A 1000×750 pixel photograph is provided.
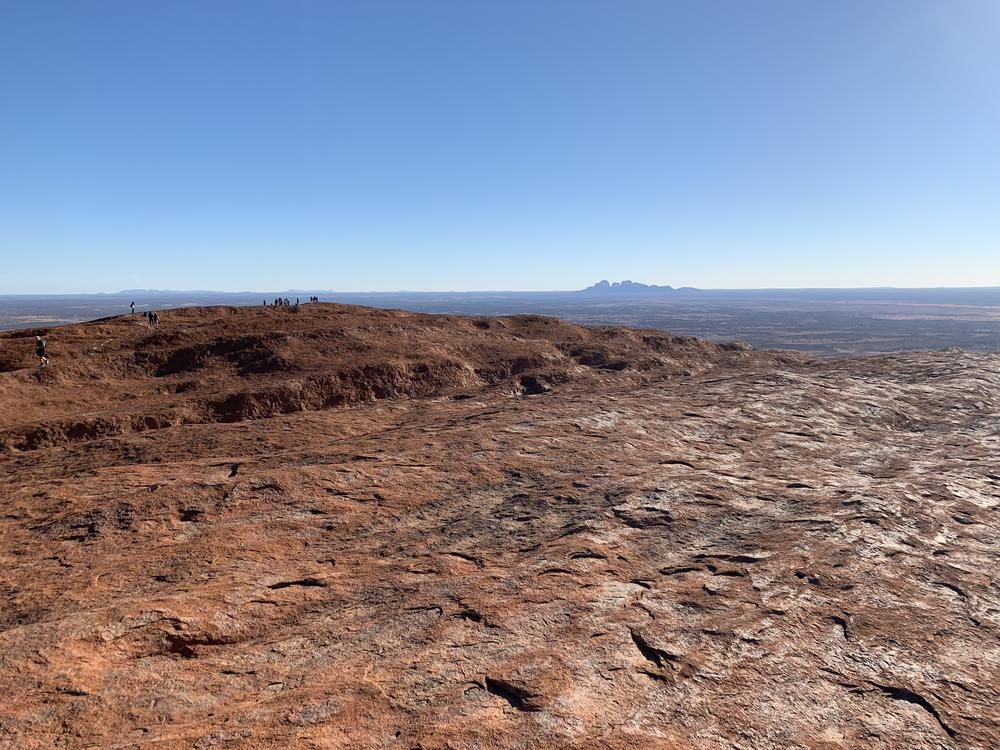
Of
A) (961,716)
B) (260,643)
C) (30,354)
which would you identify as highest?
(30,354)

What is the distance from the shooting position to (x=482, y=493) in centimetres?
1250

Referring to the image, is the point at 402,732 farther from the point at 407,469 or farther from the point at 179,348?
the point at 179,348

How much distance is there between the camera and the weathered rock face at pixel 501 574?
20.1 ft

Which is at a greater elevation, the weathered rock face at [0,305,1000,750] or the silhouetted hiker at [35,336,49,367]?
the silhouetted hiker at [35,336,49,367]

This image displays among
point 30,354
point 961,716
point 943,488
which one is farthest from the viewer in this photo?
point 30,354

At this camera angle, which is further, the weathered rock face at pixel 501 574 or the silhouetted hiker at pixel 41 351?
the silhouetted hiker at pixel 41 351

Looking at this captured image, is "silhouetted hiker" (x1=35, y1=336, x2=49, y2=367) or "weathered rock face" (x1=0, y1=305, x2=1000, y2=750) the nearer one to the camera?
"weathered rock face" (x1=0, y1=305, x2=1000, y2=750)

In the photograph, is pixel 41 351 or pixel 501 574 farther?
pixel 41 351

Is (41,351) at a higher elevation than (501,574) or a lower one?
higher

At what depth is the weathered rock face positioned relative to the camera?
6125mm

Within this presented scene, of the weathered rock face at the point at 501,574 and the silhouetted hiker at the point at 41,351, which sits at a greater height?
the silhouetted hiker at the point at 41,351

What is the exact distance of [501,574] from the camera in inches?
362

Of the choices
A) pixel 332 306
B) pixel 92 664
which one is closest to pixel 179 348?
pixel 332 306

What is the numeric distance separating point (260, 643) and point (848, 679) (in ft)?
24.3
